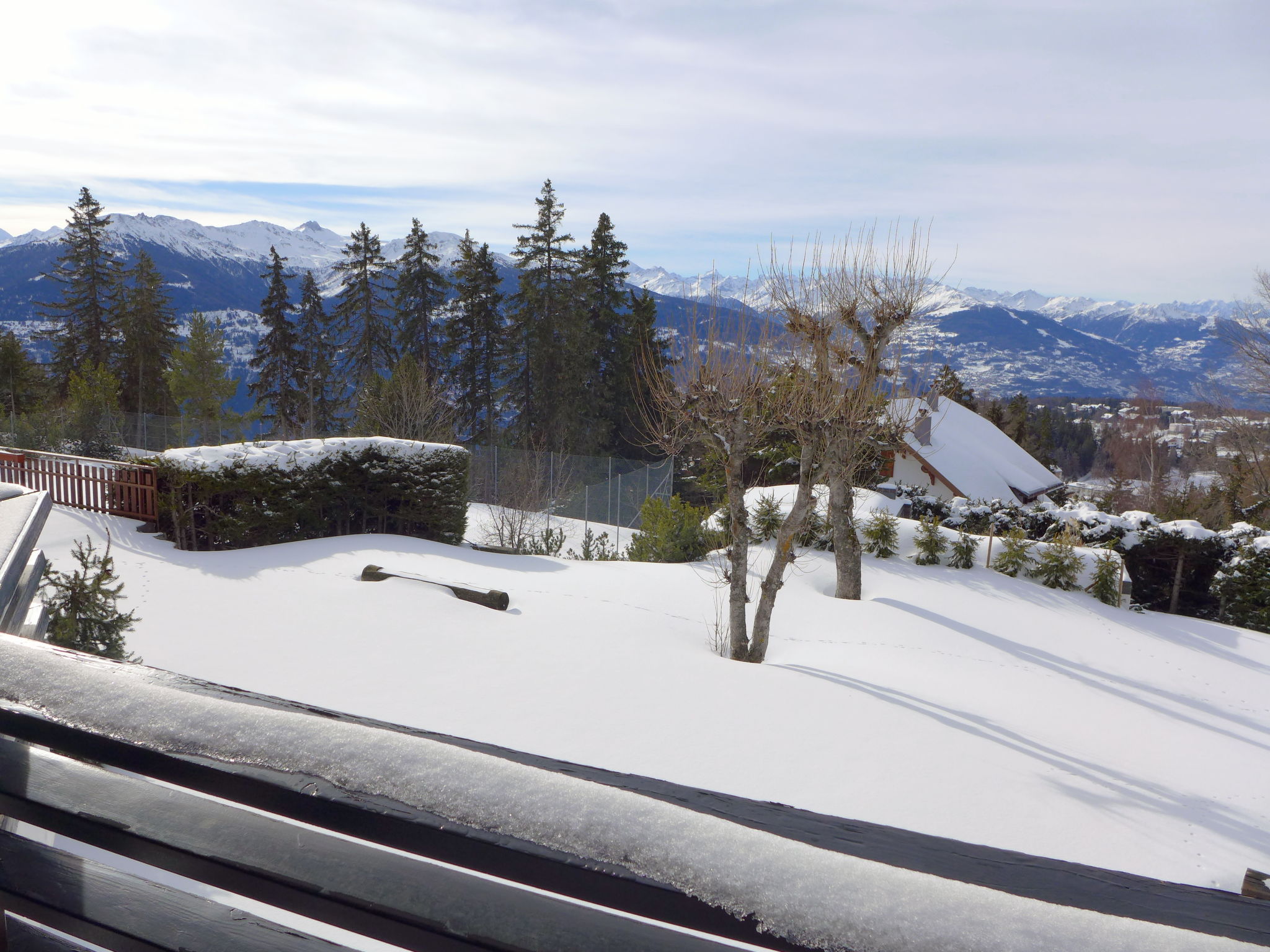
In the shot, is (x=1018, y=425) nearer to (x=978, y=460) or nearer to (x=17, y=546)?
(x=978, y=460)

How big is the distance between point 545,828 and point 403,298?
37.3 m

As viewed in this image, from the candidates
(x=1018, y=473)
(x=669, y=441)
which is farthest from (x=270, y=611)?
(x=1018, y=473)

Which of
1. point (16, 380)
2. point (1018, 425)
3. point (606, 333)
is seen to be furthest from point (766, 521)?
point (1018, 425)

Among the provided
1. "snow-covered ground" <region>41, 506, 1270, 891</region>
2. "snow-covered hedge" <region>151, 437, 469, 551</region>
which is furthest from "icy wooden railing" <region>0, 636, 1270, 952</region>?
"snow-covered hedge" <region>151, 437, 469, 551</region>

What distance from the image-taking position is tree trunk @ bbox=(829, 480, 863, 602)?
35.4 ft

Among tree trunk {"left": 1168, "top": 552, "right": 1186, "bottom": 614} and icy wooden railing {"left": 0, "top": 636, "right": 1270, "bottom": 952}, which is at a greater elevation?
icy wooden railing {"left": 0, "top": 636, "right": 1270, "bottom": 952}

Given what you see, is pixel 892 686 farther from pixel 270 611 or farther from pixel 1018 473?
pixel 1018 473

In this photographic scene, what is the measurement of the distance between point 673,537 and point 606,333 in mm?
19838

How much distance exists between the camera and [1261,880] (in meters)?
1.10

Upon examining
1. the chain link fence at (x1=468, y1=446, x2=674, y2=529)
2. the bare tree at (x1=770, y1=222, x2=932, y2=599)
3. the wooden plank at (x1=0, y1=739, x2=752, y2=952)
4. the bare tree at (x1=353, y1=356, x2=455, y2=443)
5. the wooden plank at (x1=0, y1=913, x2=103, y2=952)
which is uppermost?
the bare tree at (x1=770, y1=222, x2=932, y2=599)

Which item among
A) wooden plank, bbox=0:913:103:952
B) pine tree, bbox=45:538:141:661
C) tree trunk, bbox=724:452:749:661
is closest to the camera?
wooden plank, bbox=0:913:103:952

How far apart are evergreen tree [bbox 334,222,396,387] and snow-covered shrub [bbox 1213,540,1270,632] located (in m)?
31.4

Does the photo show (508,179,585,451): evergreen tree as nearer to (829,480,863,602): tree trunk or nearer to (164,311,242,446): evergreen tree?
(164,311,242,446): evergreen tree

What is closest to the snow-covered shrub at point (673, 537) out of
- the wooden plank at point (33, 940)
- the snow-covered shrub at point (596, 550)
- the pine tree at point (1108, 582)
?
the snow-covered shrub at point (596, 550)
